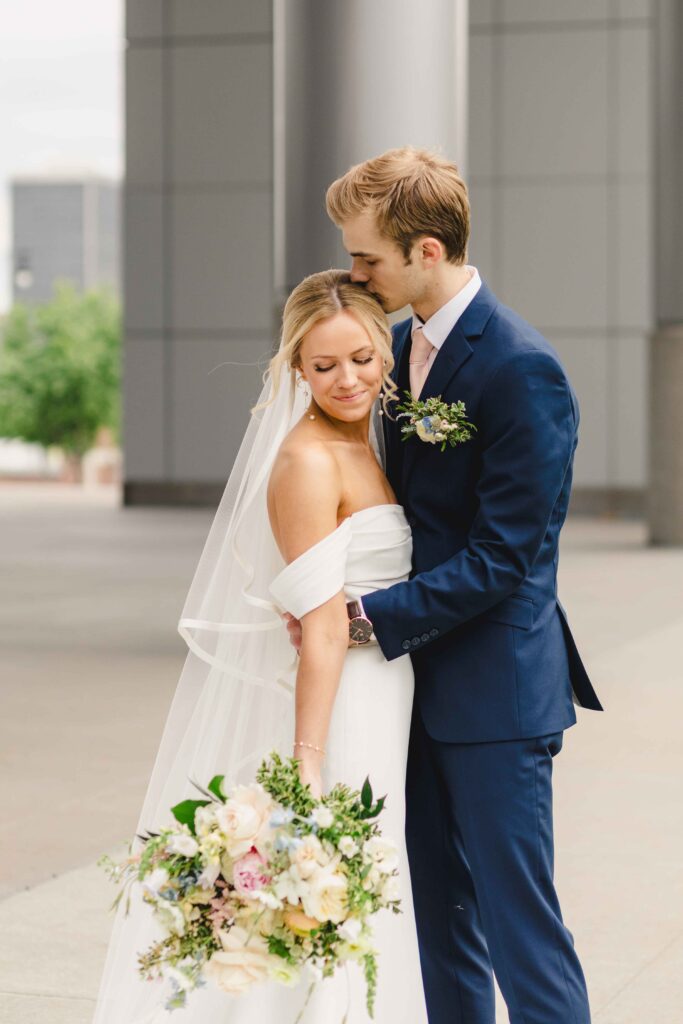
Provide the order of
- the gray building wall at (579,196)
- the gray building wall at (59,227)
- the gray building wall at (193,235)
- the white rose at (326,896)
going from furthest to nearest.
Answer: the gray building wall at (59,227) < the gray building wall at (193,235) < the gray building wall at (579,196) < the white rose at (326,896)

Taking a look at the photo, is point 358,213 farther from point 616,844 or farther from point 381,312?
point 616,844

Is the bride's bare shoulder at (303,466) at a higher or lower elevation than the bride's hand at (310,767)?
higher

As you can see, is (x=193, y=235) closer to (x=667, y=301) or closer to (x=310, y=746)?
(x=667, y=301)

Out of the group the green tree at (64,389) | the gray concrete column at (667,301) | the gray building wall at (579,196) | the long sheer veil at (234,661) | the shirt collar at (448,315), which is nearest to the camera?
the shirt collar at (448,315)

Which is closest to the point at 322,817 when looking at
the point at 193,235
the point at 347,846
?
the point at 347,846

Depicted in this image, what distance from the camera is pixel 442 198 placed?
334cm

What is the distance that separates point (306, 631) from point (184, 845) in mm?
541

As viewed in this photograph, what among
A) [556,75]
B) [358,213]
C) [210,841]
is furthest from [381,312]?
[556,75]

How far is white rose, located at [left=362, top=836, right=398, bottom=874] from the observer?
304 centimetres

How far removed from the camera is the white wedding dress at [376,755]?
139 inches

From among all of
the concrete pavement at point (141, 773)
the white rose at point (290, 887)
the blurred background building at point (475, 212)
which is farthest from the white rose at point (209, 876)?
the blurred background building at point (475, 212)

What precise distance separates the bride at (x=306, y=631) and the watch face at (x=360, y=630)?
0.03m

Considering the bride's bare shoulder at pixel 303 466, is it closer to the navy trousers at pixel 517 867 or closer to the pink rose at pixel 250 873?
the navy trousers at pixel 517 867

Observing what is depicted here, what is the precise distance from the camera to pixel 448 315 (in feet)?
11.6
